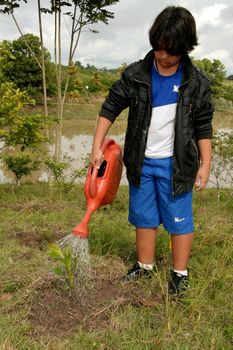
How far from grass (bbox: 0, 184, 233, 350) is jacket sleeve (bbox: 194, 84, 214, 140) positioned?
0.84 metres

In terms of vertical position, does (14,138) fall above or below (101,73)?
below

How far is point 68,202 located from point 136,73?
122 inches

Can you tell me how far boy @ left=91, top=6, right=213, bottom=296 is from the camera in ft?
8.02

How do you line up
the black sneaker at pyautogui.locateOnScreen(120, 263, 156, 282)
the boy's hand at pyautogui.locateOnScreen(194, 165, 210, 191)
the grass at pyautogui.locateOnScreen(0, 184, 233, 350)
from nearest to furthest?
the grass at pyautogui.locateOnScreen(0, 184, 233, 350) < the boy's hand at pyautogui.locateOnScreen(194, 165, 210, 191) < the black sneaker at pyautogui.locateOnScreen(120, 263, 156, 282)

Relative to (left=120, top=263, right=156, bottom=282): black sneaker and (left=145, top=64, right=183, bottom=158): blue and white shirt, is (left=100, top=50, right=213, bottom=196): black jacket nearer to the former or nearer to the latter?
(left=145, top=64, right=183, bottom=158): blue and white shirt

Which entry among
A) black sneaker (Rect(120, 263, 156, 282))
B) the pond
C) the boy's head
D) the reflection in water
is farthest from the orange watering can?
the reflection in water

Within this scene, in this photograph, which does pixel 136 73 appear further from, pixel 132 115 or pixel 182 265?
pixel 182 265

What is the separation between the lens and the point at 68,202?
212 inches

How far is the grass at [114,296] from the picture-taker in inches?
83.6

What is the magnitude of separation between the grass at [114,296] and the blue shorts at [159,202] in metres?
0.33

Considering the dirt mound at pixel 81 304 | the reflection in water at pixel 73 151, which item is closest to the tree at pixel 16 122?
the reflection in water at pixel 73 151

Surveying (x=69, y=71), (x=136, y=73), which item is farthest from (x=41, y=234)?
(x=69, y=71)

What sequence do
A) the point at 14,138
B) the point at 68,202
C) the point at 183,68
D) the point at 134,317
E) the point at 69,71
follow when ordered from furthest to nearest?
the point at 69,71, the point at 68,202, the point at 14,138, the point at 183,68, the point at 134,317

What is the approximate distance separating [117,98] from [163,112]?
30cm
